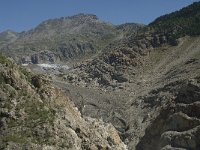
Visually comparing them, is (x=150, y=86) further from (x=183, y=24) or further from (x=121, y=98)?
(x=183, y=24)

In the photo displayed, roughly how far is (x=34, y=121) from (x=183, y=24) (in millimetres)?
143898

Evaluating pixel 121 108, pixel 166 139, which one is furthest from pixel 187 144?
A: pixel 121 108

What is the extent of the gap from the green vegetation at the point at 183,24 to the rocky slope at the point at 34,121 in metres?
128

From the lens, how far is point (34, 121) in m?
26.3

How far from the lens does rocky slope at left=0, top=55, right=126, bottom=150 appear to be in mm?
25281

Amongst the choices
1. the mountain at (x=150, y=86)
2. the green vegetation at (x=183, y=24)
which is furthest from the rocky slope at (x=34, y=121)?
the green vegetation at (x=183, y=24)

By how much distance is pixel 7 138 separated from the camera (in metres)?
24.9

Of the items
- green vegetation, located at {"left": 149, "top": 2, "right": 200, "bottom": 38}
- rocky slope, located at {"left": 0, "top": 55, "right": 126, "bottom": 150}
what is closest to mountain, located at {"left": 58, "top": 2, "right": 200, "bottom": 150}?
green vegetation, located at {"left": 149, "top": 2, "right": 200, "bottom": 38}

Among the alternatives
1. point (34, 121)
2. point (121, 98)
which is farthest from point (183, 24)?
point (34, 121)

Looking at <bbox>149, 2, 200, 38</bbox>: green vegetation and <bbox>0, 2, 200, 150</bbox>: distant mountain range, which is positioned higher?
<bbox>149, 2, 200, 38</bbox>: green vegetation

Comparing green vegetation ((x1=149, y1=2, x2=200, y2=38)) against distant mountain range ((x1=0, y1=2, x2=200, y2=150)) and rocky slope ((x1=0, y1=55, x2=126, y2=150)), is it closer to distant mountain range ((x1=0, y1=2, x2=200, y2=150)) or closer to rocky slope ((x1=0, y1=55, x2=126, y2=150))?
distant mountain range ((x1=0, y1=2, x2=200, y2=150))

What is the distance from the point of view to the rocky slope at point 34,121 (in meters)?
25.3

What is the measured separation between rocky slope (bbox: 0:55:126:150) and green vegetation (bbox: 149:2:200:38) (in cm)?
12849

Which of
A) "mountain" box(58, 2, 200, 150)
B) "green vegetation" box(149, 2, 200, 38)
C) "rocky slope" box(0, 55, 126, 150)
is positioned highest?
"green vegetation" box(149, 2, 200, 38)
